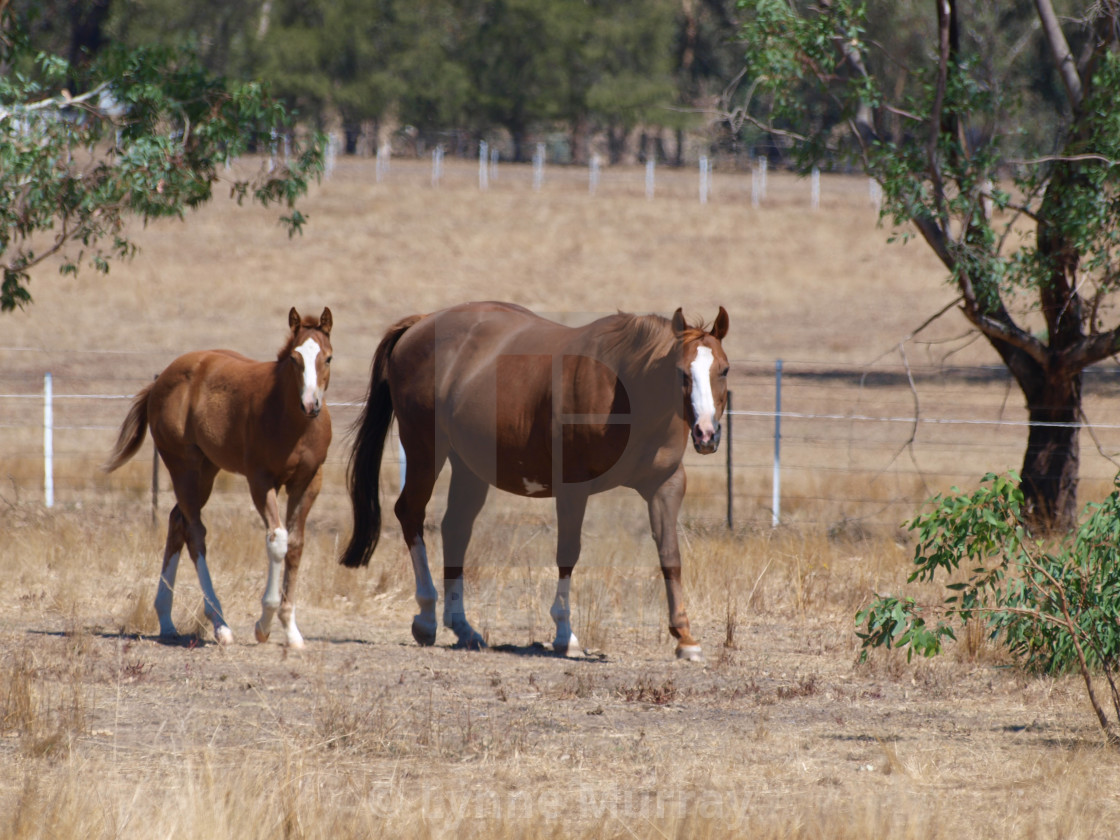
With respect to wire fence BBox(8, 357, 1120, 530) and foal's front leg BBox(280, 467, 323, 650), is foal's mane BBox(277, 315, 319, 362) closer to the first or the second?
foal's front leg BBox(280, 467, 323, 650)

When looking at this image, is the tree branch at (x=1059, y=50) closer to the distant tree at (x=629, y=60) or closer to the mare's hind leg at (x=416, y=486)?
the mare's hind leg at (x=416, y=486)

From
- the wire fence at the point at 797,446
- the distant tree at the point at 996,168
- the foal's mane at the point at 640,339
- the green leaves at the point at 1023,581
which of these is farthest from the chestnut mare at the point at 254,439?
the distant tree at the point at 996,168

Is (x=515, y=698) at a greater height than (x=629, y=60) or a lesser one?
lesser

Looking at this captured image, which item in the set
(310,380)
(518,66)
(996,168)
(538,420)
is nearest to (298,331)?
(310,380)

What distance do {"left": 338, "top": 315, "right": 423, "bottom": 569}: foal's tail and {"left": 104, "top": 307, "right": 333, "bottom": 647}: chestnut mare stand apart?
865mm

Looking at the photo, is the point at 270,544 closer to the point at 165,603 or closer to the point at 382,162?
the point at 165,603

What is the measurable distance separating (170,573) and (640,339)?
3464 millimetres

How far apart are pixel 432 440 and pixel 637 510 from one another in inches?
201

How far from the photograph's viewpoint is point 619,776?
533 cm

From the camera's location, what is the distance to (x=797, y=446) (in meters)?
19.7

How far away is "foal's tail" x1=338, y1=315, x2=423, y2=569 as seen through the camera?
8961mm

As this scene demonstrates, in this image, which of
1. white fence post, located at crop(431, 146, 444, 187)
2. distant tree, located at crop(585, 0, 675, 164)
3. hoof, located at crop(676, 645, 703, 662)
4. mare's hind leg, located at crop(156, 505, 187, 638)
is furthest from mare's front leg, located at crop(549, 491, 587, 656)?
distant tree, located at crop(585, 0, 675, 164)

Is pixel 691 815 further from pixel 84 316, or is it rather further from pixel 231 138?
pixel 84 316

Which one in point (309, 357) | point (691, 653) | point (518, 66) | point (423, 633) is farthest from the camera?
point (518, 66)
